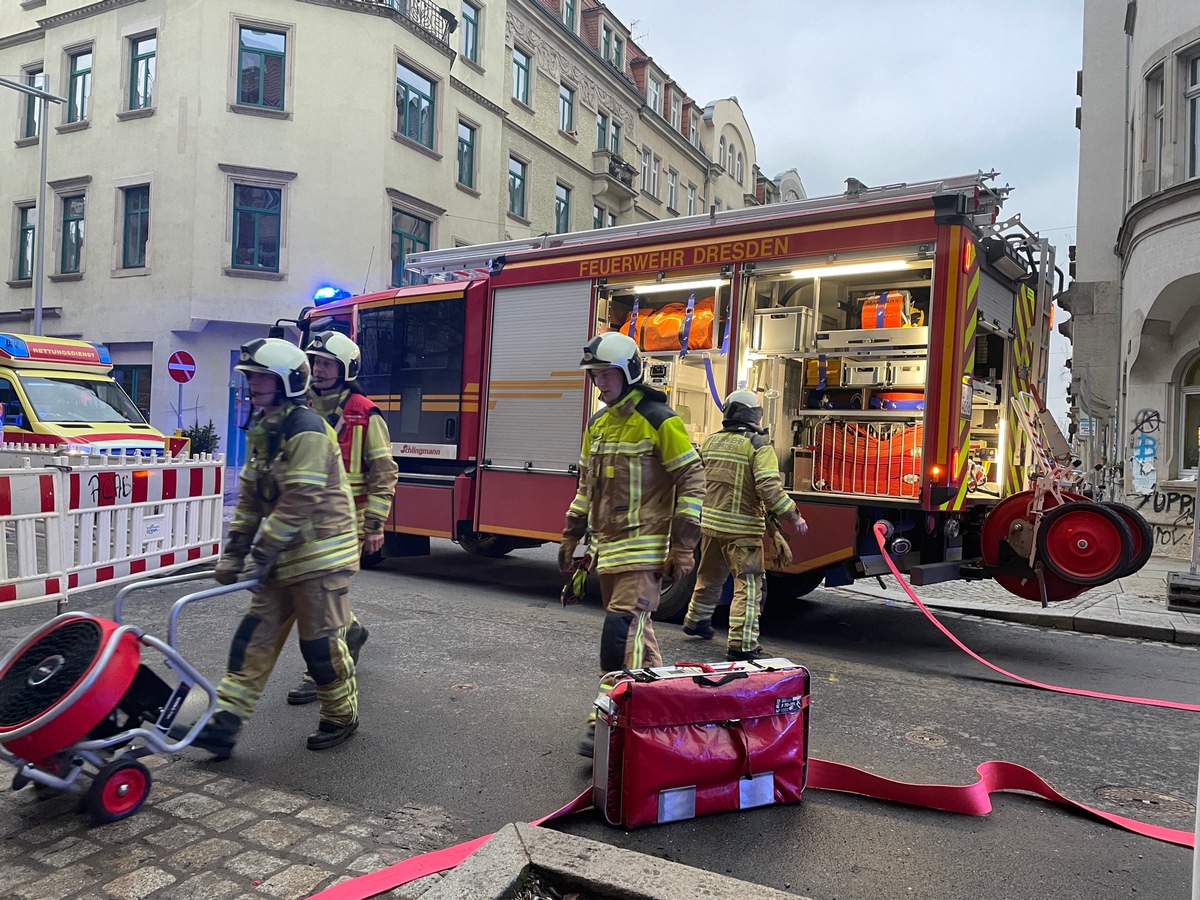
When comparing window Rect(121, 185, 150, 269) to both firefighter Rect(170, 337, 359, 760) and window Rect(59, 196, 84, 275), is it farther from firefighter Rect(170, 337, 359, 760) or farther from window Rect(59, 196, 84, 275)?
firefighter Rect(170, 337, 359, 760)

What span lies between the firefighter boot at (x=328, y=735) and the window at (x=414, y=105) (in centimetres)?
1915

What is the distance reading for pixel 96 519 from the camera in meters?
6.51

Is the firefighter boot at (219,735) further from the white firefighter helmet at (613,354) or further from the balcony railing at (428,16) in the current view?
the balcony railing at (428,16)

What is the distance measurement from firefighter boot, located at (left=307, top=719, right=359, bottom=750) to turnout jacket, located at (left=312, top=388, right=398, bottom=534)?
1.31m

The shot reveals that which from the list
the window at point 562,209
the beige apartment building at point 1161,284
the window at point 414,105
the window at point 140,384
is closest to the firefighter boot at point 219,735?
the beige apartment building at point 1161,284

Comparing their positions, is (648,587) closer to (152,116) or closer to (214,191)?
(214,191)

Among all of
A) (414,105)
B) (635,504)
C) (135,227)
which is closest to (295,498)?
(635,504)

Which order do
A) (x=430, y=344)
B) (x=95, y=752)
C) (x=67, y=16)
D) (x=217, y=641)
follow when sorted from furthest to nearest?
(x=67, y=16) → (x=430, y=344) → (x=217, y=641) → (x=95, y=752)

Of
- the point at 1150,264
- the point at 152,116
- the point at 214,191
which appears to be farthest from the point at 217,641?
the point at 152,116

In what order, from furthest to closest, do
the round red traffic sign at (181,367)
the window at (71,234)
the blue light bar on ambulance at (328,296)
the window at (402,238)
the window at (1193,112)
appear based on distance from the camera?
1. the window at (71,234)
2. the window at (402,238)
3. the round red traffic sign at (181,367)
4. the window at (1193,112)
5. the blue light bar on ambulance at (328,296)

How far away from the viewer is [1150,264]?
12.2m

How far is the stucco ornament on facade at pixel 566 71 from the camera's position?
25062 millimetres

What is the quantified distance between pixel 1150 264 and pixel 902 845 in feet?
39.0

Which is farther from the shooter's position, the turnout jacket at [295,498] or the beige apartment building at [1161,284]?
the beige apartment building at [1161,284]
